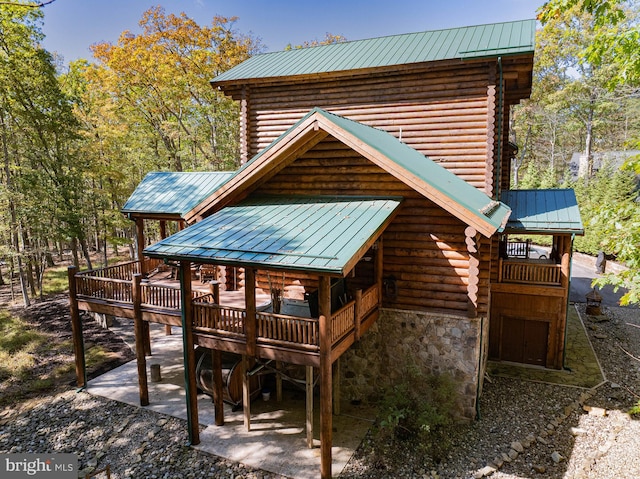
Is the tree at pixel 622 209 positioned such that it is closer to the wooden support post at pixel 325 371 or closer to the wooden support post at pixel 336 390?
the wooden support post at pixel 325 371

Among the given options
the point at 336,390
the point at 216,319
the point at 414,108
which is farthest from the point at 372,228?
the point at 414,108

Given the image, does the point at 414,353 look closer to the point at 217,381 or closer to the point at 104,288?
the point at 217,381

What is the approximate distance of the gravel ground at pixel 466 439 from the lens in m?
8.64

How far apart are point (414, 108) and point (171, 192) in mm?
9663

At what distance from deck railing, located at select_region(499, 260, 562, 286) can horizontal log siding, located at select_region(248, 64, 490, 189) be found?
11.9 feet

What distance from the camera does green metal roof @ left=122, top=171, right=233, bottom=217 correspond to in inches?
574

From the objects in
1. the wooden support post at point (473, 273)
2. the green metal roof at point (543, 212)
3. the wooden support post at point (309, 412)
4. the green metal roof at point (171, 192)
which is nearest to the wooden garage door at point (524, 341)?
the green metal roof at point (543, 212)

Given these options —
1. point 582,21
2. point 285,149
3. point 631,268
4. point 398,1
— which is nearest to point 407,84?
point 285,149

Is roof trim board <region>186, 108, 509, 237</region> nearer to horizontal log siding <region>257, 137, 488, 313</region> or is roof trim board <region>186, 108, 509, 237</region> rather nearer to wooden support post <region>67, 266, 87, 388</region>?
horizontal log siding <region>257, 137, 488, 313</region>

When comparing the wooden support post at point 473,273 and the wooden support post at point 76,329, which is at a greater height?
the wooden support post at point 473,273

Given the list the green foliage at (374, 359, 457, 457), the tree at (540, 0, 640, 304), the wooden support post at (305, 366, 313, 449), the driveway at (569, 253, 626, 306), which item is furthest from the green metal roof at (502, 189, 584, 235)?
the driveway at (569, 253, 626, 306)

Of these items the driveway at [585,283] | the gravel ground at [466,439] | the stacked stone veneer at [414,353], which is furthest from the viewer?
the driveway at [585,283]

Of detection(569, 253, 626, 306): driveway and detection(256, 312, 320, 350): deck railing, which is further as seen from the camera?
detection(569, 253, 626, 306): driveway

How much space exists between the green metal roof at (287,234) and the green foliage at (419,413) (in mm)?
4374
